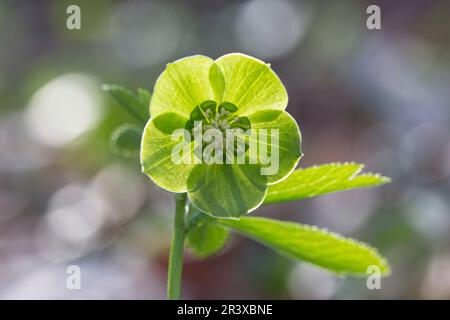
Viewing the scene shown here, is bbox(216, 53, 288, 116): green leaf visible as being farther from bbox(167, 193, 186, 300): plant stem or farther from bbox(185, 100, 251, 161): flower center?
bbox(167, 193, 186, 300): plant stem

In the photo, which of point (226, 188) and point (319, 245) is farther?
point (319, 245)

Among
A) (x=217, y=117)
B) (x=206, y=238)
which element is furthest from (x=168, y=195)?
(x=217, y=117)

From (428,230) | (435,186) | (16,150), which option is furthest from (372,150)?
(16,150)

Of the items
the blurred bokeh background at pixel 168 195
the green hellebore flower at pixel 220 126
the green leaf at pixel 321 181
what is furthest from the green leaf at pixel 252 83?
the blurred bokeh background at pixel 168 195

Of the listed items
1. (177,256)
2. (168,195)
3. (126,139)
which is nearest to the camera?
(177,256)

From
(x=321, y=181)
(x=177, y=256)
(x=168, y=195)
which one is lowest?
(x=177, y=256)

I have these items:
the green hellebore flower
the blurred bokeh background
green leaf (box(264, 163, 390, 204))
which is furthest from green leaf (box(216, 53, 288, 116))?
the blurred bokeh background

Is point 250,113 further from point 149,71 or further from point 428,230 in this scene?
point 149,71

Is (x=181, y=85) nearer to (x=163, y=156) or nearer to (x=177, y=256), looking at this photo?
(x=163, y=156)
